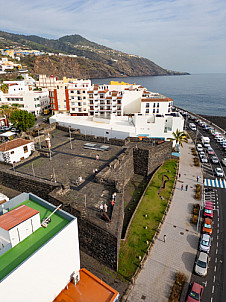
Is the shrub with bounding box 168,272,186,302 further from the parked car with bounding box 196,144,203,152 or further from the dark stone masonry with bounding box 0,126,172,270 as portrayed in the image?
the parked car with bounding box 196,144,203,152

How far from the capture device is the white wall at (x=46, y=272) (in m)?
10.3

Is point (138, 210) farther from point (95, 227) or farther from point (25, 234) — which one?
point (25, 234)

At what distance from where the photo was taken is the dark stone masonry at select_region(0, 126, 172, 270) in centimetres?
1955

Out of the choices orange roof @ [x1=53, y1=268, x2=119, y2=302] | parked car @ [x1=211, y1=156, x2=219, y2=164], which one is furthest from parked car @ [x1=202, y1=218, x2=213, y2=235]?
parked car @ [x1=211, y1=156, x2=219, y2=164]

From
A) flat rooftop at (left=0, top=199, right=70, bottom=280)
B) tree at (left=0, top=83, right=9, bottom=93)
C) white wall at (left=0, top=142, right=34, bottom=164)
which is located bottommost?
white wall at (left=0, top=142, right=34, bottom=164)

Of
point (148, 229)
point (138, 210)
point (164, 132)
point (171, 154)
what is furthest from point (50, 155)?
point (164, 132)

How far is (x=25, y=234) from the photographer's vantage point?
41.5 ft

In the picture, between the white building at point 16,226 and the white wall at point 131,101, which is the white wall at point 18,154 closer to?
the white building at point 16,226

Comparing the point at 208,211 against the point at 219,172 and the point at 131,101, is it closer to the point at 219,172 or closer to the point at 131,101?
the point at 219,172

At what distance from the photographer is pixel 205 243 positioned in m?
22.3

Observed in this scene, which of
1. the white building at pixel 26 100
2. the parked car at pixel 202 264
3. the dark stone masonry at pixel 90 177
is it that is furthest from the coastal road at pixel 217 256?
the white building at pixel 26 100

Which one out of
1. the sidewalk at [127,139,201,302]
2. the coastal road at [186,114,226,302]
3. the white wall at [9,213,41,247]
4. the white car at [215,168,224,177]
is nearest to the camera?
the white wall at [9,213,41,247]

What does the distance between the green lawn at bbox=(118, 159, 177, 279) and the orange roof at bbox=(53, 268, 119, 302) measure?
16.1 feet

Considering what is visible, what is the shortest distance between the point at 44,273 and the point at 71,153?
24797 millimetres
